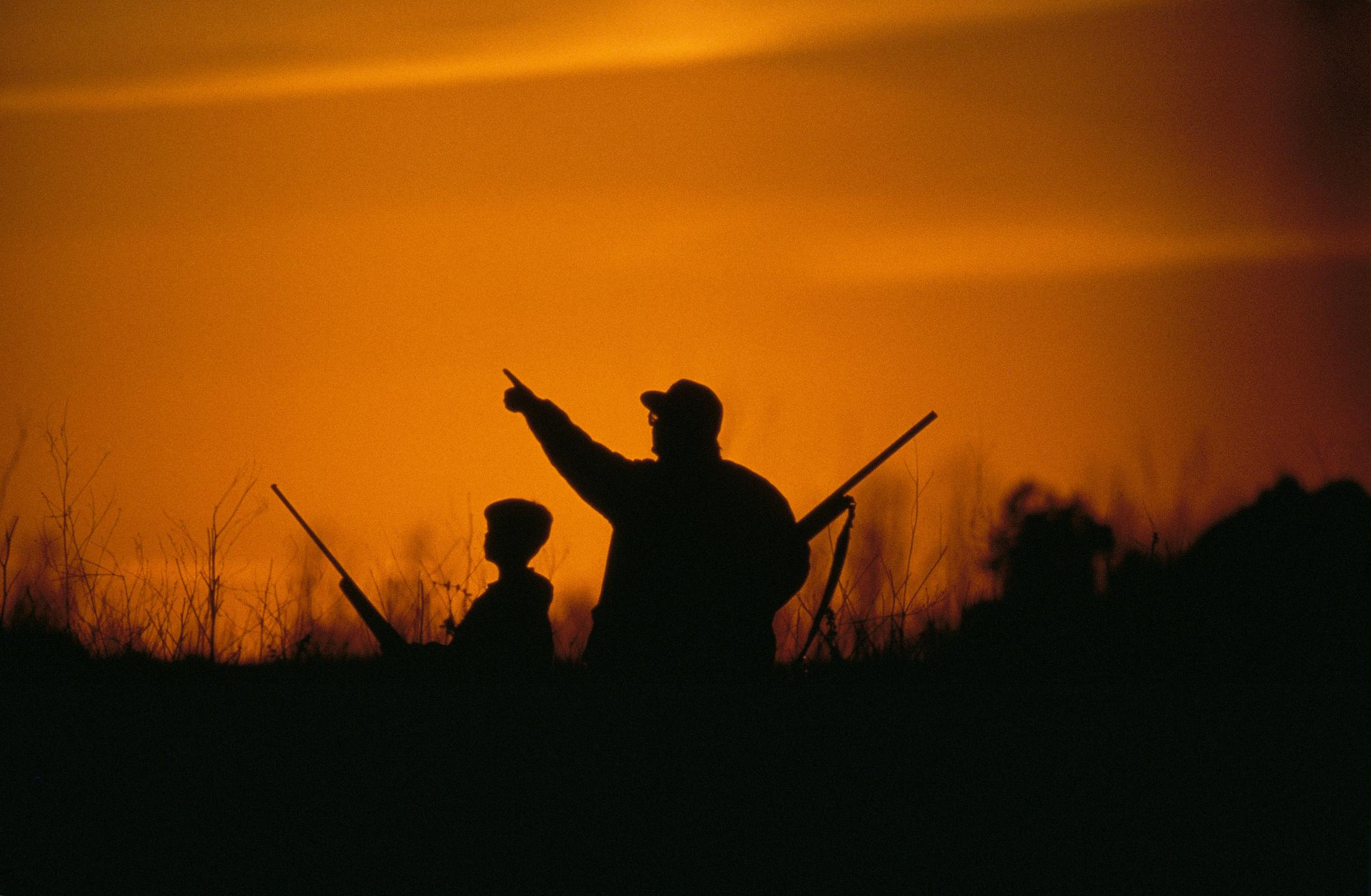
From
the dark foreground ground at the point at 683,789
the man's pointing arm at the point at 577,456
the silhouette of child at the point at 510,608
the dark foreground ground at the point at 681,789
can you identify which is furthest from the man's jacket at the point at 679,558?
the dark foreground ground at the point at 681,789

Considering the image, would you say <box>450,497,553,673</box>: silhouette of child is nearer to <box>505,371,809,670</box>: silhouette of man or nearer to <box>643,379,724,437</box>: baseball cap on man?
<box>505,371,809,670</box>: silhouette of man

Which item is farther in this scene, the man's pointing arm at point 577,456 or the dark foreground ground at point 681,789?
the man's pointing arm at point 577,456

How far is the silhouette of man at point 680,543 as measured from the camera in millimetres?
4496

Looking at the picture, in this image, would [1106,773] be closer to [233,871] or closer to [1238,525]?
[233,871]

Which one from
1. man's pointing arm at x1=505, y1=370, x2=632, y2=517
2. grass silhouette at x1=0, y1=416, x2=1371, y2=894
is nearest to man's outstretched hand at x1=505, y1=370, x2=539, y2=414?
man's pointing arm at x1=505, y1=370, x2=632, y2=517

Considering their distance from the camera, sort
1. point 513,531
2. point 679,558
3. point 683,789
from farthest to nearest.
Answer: point 513,531
point 679,558
point 683,789

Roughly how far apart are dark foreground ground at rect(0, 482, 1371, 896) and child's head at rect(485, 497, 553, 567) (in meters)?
0.94

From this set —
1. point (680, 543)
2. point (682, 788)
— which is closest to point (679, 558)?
point (680, 543)

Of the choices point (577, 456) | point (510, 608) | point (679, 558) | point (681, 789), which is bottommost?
point (681, 789)

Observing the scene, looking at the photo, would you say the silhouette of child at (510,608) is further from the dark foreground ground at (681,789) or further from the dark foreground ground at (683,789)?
the dark foreground ground at (681,789)

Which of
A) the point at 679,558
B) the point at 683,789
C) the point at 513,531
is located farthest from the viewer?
the point at 513,531

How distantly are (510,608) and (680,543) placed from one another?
0.61m

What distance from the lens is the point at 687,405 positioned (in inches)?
185

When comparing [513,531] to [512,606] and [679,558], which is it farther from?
[679,558]
